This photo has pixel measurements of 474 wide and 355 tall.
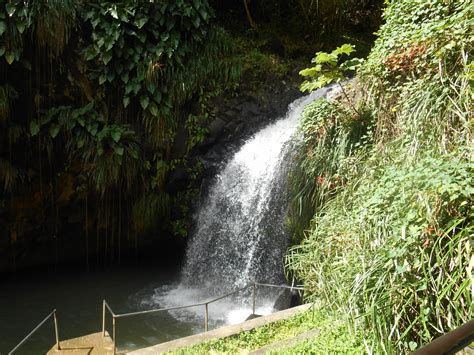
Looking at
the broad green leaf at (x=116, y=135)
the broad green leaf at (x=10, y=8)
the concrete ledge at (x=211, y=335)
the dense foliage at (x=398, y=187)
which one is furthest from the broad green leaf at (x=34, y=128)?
the concrete ledge at (x=211, y=335)

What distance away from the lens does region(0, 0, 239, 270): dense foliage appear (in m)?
8.63

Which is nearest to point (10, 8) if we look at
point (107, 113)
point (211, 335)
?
point (107, 113)

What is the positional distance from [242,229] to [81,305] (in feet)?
10.3

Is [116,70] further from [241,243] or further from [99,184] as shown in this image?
[241,243]

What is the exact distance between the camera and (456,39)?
489cm

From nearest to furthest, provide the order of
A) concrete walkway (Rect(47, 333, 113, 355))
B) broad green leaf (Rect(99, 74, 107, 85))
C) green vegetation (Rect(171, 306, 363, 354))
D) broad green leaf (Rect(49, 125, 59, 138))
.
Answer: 1. green vegetation (Rect(171, 306, 363, 354))
2. concrete walkway (Rect(47, 333, 113, 355))
3. broad green leaf (Rect(49, 125, 59, 138))
4. broad green leaf (Rect(99, 74, 107, 85))

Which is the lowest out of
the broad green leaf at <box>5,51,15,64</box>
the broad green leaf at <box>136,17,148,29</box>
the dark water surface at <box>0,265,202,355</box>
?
the dark water surface at <box>0,265,202,355</box>

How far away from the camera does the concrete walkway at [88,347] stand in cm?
522

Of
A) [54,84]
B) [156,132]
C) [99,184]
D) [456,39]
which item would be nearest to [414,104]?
[456,39]

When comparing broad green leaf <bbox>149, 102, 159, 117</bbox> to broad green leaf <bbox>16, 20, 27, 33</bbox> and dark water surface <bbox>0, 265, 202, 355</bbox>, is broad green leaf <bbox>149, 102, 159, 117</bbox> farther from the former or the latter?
dark water surface <bbox>0, 265, 202, 355</bbox>

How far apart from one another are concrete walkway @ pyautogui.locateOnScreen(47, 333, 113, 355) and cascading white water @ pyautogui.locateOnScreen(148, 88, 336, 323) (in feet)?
7.93

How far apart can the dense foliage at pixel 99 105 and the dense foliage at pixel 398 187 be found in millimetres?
3472

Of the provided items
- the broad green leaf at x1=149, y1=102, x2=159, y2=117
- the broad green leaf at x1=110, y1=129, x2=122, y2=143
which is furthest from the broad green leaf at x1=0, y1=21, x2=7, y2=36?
the broad green leaf at x1=149, y1=102, x2=159, y2=117

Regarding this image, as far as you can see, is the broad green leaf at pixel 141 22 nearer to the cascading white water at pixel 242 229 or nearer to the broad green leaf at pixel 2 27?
the broad green leaf at pixel 2 27
